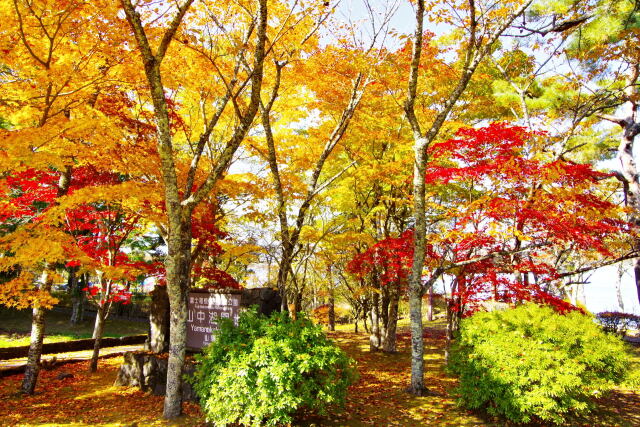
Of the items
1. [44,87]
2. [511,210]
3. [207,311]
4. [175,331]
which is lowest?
[175,331]

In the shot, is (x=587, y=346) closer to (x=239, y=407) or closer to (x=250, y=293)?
(x=239, y=407)

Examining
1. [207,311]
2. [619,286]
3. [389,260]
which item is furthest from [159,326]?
[619,286]

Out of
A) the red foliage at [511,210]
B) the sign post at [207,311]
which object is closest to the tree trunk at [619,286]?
the red foliage at [511,210]

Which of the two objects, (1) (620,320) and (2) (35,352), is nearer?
(2) (35,352)

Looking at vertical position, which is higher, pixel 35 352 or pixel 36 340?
pixel 36 340

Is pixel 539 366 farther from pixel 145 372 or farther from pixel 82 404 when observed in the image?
pixel 82 404

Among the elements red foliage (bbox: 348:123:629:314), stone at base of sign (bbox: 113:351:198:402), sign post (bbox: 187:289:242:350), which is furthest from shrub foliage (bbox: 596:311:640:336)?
stone at base of sign (bbox: 113:351:198:402)

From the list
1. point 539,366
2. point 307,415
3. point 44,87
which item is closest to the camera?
point 539,366

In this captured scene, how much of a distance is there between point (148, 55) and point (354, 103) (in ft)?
15.1

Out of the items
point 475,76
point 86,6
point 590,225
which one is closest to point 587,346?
point 590,225

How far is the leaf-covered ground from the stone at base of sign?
0.61 ft

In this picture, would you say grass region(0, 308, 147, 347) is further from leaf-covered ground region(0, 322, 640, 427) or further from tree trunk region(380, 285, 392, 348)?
tree trunk region(380, 285, 392, 348)

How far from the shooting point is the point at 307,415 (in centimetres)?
606

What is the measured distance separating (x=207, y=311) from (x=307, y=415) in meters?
3.56
